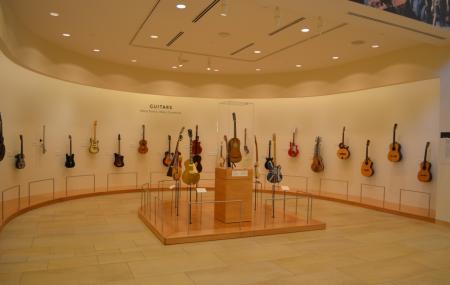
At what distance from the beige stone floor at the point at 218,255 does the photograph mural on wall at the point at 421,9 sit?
3.35 meters

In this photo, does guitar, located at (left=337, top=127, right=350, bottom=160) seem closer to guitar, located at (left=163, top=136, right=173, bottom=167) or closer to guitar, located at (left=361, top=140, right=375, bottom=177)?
guitar, located at (left=361, top=140, right=375, bottom=177)

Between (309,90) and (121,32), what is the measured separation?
217 inches

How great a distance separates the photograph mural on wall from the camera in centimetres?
491

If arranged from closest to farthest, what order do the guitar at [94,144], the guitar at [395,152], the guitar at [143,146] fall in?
1. the guitar at [395,152]
2. the guitar at [94,144]
3. the guitar at [143,146]

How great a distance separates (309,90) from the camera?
33.8ft

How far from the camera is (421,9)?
5.40 m

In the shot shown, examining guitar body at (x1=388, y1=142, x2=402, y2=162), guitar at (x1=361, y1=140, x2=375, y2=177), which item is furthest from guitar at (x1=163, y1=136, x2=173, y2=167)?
guitar body at (x1=388, y1=142, x2=402, y2=162)

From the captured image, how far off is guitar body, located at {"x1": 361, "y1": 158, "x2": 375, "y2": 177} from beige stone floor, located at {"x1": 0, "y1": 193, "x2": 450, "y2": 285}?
7.43ft

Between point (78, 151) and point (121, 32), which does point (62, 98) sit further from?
point (121, 32)

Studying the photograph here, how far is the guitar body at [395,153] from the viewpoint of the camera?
8.23 meters

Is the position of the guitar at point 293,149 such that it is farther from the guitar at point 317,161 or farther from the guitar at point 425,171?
the guitar at point 425,171

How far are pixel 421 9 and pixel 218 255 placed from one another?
182 inches

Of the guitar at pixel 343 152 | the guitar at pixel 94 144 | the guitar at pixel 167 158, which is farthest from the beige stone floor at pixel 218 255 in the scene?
the guitar at pixel 167 158

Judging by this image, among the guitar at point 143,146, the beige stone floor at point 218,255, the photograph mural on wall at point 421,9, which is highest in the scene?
the photograph mural on wall at point 421,9
